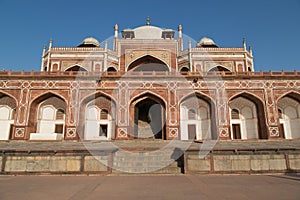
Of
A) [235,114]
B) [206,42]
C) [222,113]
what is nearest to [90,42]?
[206,42]

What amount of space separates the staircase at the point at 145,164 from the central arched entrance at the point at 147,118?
9250 mm

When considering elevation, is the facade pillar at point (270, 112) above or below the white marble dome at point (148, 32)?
below

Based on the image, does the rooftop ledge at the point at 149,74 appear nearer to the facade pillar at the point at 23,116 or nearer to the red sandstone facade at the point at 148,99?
the red sandstone facade at the point at 148,99

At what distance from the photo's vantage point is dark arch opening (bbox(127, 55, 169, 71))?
2491cm

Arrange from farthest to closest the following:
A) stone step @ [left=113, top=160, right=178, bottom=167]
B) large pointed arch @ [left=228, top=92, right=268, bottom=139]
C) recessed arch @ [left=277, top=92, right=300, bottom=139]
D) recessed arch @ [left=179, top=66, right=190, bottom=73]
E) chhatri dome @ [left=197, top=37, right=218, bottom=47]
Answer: chhatri dome @ [left=197, top=37, right=218, bottom=47]
recessed arch @ [left=179, top=66, right=190, bottom=73]
recessed arch @ [left=277, top=92, right=300, bottom=139]
large pointed arch @ [left=228, top=92, right=268, bottom=139]
stone step @ [left=113, top=160, right=178, bottom=167]

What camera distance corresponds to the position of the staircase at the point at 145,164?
29.2 feet

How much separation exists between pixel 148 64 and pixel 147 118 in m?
6.65

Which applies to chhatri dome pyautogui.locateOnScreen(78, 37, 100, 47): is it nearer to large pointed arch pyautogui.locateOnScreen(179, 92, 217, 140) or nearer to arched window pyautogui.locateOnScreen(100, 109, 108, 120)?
arched window pyautogui.locateOnScreen(100, 109, 108, 120)

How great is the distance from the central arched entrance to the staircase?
925 centimetres

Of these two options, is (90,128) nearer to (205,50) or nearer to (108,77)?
(108,77)

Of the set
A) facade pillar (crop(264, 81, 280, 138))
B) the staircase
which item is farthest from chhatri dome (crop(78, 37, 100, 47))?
the staircase

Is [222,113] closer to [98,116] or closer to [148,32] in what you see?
[98,116]

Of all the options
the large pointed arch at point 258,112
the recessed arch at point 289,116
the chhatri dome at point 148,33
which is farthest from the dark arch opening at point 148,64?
the recessed arch at point 289,116

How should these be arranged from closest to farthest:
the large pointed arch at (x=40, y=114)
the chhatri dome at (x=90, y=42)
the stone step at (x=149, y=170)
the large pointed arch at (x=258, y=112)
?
the stone step at (x=149, y=170), the large pointed arch at (x=40, y=114), the large pointed arch at (x=258, y=112), the chhatri dome at (x=90, y=42)
